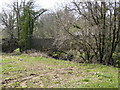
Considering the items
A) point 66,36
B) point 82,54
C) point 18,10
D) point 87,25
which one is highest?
point 18,10

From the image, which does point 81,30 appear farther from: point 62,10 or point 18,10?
point 18,10

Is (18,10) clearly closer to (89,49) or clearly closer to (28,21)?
(28,21)

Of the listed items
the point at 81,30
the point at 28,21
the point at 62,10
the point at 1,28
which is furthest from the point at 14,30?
the point at 81,30

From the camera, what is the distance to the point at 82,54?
15.4 metres

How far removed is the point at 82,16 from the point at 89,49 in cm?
307

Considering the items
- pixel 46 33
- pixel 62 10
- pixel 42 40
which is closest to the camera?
pixel 62 10

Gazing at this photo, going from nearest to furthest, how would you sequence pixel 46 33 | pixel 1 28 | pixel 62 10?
1. pixel 62 10
2. pixel 46 33
3. pixel 1 28

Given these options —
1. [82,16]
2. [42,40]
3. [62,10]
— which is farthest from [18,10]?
[82,16]

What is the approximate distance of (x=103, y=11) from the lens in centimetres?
1440

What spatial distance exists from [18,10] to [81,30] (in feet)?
52.8

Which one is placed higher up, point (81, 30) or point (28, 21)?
point (28, 21)

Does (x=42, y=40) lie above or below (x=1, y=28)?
below

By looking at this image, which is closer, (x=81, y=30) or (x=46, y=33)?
(x=81, y=30)

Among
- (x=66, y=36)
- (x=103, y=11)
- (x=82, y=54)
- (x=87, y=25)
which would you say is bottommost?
(x=82, y=54)
